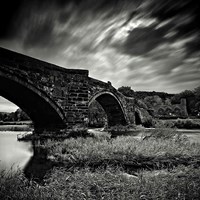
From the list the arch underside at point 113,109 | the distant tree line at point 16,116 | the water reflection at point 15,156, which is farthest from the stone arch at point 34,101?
the distant tree line at point 16,116

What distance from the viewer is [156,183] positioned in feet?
9.49

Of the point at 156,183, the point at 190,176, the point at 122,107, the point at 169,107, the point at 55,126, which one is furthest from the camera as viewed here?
the point at 169,107

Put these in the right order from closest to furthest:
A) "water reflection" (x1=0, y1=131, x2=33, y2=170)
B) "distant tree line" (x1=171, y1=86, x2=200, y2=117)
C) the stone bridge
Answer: "water reflection" (x1=0, y1=131, x2=33, y2=170)
the stone bridge
"distant tree line" (x1=171, y1=86, x2=200, y2=117)

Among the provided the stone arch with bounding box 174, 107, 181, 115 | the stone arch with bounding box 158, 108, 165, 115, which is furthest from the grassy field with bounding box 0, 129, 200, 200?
the stone arch with bounding box 174, 107, 181, 115

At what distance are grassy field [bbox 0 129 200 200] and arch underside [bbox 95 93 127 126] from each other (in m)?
9.15

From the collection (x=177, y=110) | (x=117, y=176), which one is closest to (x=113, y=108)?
(x=117, y=176)

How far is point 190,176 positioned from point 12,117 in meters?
38.5

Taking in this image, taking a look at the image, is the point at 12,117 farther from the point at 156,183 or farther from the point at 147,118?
the point at 156,183

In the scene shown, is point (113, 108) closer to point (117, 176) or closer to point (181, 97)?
point (117, 176)

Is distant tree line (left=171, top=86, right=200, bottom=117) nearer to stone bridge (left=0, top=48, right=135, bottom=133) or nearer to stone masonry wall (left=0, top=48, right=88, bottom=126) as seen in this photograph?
stone bridge (left=0, top=48, right=135, bottom=133)

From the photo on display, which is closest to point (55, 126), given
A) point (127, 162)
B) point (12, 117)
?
point (127, 162)

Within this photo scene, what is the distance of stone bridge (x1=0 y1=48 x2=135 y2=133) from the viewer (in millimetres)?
7273

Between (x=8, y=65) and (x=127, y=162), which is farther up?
(x=8, y=65)

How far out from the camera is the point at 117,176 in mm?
3338
